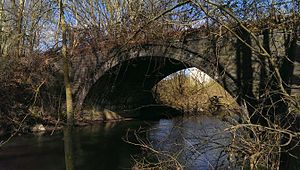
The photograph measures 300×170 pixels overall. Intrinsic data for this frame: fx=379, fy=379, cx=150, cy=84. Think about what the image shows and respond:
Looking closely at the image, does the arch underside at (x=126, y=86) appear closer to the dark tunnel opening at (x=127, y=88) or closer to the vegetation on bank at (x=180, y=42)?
the dark tunnel opening at (x=127, y=88)

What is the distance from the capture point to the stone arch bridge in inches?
382

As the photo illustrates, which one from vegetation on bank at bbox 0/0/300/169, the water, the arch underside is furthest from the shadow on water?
the arch underside

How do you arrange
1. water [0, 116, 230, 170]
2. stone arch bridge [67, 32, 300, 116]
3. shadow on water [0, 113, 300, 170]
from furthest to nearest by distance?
stone arch bridge [67, 32, 300, 116] → water [0, 116, 230, 170] → shadow on water [0, 113, 300, 170]

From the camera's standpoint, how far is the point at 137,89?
18.7 meters

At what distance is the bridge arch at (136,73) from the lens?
10.9m

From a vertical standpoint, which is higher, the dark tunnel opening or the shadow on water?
the dark tunnel opening

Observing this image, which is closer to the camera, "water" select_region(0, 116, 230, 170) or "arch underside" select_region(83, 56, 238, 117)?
"water" select_region(0, 116, 230, 170)

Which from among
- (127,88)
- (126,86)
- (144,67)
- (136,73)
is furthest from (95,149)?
(127,88)

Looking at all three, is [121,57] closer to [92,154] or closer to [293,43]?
[92,154]

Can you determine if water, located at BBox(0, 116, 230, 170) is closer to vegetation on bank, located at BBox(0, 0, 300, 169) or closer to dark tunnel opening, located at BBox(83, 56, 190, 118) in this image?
vegetation on bank, located at BBox(0, 0, 300, 169)

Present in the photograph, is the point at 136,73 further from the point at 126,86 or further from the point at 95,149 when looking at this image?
the point at 95,149

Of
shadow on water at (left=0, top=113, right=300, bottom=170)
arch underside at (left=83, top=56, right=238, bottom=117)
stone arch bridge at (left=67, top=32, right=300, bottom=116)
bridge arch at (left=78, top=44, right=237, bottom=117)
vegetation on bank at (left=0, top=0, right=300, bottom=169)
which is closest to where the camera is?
vegetation on bank at (left=0, top=0, right=300, bottom=169)

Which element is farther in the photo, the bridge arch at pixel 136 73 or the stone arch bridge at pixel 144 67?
the bridge arch at pixel 136 73

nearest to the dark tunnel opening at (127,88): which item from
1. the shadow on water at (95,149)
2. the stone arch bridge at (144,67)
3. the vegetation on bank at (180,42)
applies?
the stone arch bridge at (144,67)
